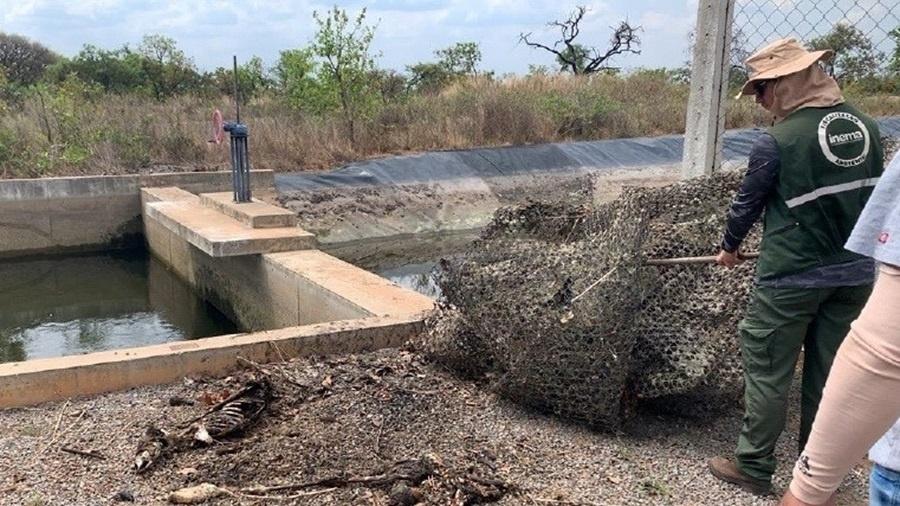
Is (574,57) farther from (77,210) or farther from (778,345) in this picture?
(778,345)

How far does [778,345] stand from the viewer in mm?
2875

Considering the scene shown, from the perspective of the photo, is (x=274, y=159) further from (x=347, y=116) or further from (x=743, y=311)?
(x=743, y=311)

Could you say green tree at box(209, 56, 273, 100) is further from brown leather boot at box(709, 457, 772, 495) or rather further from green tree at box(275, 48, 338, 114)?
brown leather boot at box(709, 457, 772, 495)

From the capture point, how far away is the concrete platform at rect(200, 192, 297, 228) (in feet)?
24.9

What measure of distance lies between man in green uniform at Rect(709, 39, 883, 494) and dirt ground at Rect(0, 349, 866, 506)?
Answer: 1.48 feet

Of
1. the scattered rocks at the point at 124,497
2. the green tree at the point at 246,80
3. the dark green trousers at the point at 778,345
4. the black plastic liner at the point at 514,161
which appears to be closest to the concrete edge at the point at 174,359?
the scattered rocks at the point at 124,497

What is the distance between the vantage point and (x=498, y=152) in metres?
15.1

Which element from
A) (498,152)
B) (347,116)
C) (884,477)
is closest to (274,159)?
(347,116)

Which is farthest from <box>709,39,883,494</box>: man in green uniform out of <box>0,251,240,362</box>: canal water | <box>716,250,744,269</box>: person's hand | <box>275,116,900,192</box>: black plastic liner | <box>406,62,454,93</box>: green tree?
<box>406,62,454,93</box>: green tree

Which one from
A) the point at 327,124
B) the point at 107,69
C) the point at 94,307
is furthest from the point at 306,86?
the point at 107,69

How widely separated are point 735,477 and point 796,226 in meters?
1.04

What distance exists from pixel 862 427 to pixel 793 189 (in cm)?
187

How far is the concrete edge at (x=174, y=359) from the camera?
3.75 metres

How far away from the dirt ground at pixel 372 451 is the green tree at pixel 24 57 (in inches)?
1138
